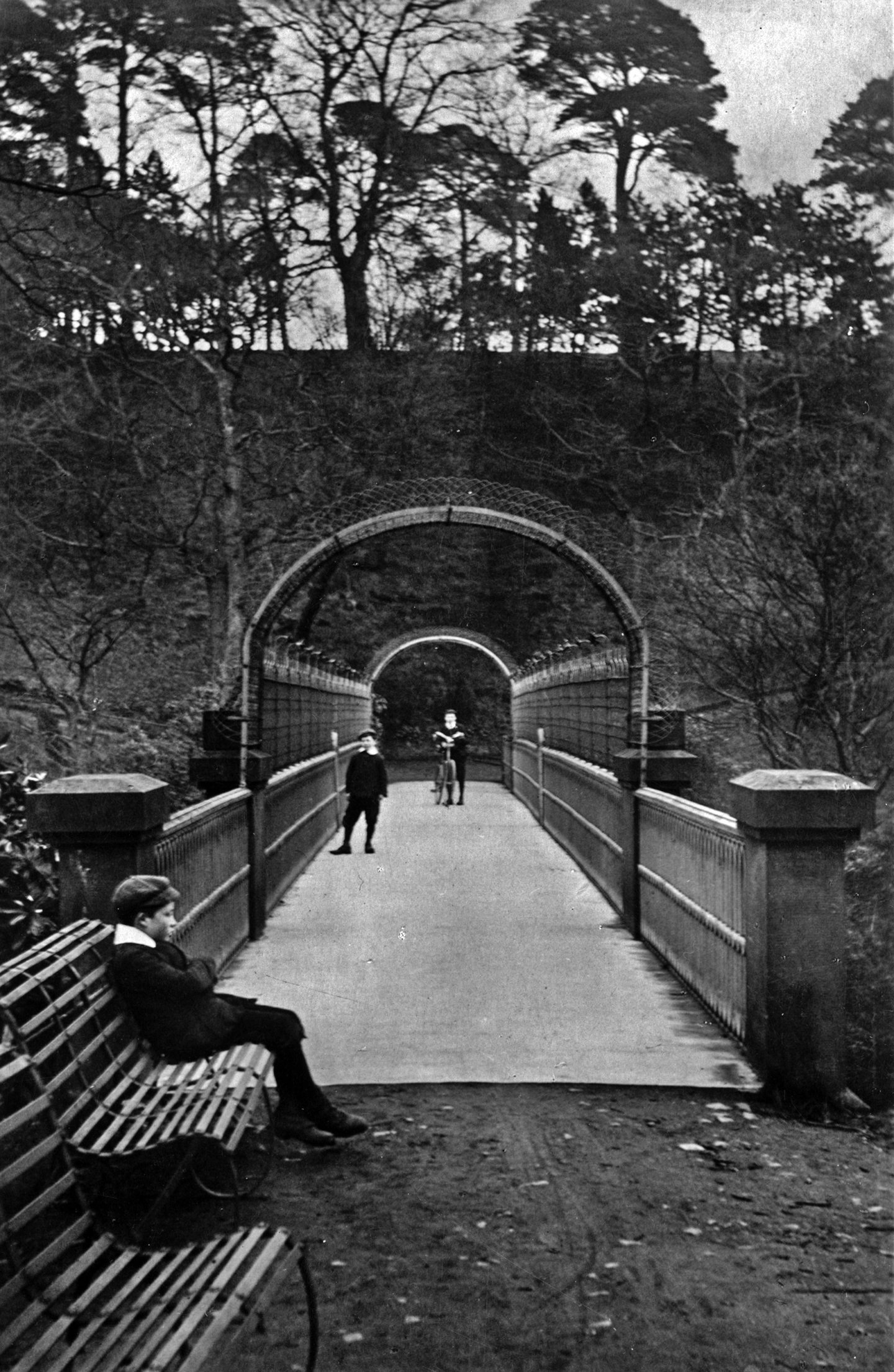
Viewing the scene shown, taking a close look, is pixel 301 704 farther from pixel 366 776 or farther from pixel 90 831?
pixel 90 831

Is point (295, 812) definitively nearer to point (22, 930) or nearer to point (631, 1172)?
point (22, 930)

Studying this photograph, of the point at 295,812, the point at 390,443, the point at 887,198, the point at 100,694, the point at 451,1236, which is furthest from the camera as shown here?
the point at 390,443

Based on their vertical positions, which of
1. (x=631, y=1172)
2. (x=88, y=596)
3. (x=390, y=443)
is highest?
(x=390, y=443)

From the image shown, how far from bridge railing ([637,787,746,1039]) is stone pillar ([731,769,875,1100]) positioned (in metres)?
0.63

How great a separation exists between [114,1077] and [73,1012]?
0.99 ft

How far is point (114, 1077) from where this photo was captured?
5.02 metres

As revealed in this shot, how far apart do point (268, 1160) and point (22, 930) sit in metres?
1.93

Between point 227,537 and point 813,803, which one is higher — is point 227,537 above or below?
above

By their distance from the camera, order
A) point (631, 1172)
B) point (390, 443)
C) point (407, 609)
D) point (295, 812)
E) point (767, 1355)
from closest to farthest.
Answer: point (767, 1355), point (631, 1172), point (295, 812), point (390, 443), point (407, 609)

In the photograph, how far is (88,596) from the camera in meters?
22.8

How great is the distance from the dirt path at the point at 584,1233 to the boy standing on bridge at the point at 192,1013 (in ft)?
0.46

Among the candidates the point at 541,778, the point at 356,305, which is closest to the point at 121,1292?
the point at 541,778

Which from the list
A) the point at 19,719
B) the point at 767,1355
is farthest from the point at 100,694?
the point at 767,1355

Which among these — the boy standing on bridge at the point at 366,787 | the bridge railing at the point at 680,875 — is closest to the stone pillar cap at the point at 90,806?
the bridge railing at the point at 680,875
